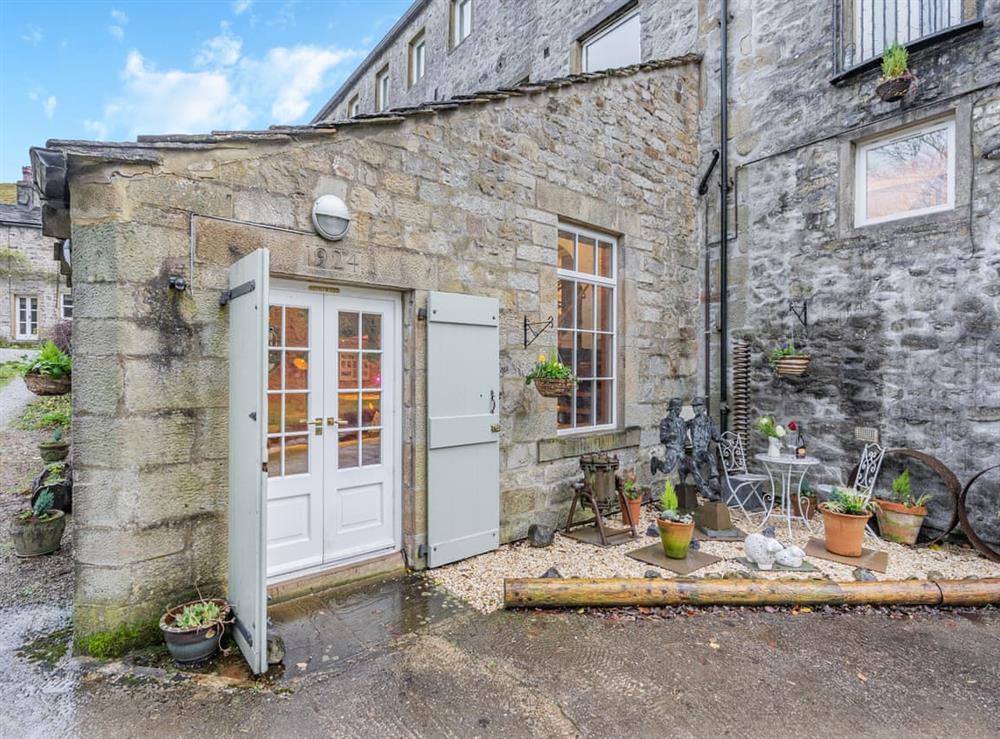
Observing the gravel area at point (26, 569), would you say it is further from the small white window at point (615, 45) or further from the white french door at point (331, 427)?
the small white window at point (615, 45)

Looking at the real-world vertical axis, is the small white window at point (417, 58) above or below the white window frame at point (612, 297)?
above

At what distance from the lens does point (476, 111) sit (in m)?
4.23

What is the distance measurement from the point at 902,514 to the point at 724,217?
339 cm

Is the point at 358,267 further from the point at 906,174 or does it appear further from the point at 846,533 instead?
the point at 906,174

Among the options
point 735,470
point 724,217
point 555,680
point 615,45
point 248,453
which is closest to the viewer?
point 555,680

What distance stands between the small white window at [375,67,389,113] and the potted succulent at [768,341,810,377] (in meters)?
11.4

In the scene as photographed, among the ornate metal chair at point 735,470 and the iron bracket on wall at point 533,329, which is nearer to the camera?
the iron bracket on wall at point 533,329

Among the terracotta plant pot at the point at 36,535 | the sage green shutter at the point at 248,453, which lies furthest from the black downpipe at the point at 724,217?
the terracotta plant pot at the point at 36,535

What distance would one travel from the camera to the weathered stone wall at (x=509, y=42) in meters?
6.73

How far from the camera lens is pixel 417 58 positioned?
12.1 metres

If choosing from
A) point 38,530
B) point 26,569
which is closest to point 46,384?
point 38,530

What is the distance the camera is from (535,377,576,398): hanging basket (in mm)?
4211

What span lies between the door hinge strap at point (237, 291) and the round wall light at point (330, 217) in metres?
0.69

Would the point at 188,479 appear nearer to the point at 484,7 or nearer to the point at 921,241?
the point at 921,241
